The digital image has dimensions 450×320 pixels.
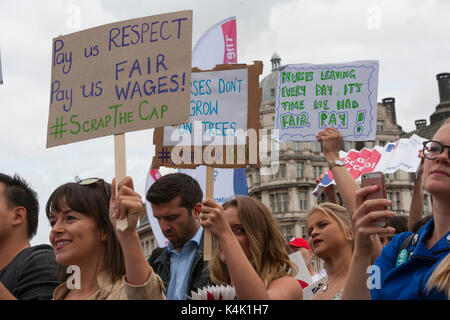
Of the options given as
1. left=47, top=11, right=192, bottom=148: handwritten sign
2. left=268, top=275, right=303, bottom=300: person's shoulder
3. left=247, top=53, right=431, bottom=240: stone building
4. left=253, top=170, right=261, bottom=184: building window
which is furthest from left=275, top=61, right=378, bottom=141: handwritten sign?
left=253, top=170, right=261, bottom=184: building window

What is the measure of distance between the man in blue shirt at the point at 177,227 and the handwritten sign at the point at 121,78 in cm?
68

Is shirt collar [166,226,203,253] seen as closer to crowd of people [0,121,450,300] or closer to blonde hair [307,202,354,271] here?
crowd of people [0,121,450,300]

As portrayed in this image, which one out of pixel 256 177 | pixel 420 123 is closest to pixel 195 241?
pixel 420 123

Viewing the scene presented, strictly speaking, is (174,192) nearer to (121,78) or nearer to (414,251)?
(121,78)

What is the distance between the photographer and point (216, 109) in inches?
194

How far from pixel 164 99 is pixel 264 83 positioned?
204 ft

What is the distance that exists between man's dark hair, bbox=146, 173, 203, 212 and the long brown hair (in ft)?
1.59

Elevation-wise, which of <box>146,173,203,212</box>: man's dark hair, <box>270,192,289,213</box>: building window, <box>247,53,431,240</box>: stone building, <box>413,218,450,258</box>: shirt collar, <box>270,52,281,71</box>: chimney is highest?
<box>270,52,281,71</box>: chimney

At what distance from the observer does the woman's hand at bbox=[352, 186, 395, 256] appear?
236 cm

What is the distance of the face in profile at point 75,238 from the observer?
3369 mm
